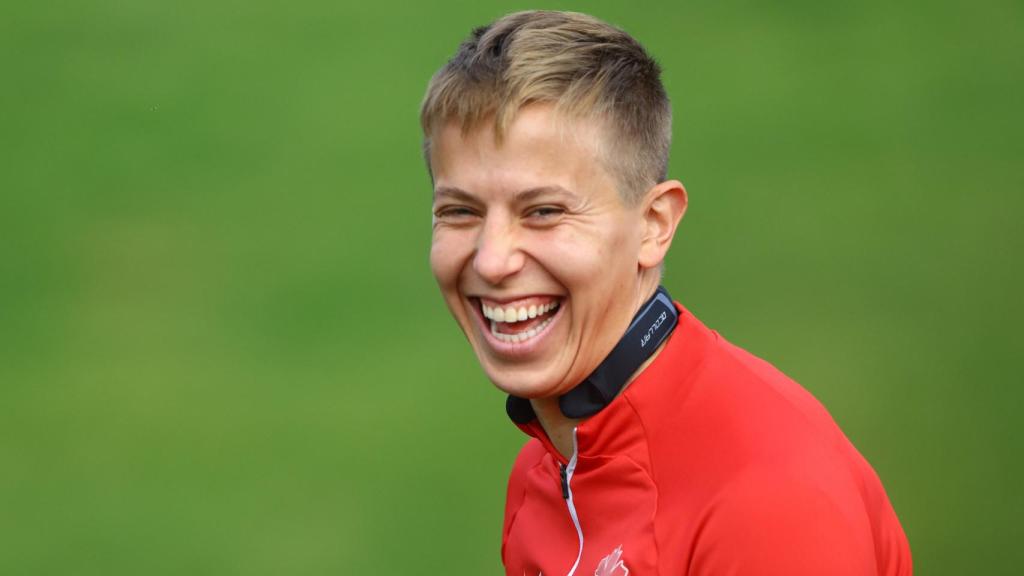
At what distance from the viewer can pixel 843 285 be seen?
5.41 m

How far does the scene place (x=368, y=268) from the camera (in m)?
5.61

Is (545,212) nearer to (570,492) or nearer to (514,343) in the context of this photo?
(514,343)

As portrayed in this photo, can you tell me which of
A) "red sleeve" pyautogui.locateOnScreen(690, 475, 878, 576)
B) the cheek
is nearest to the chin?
the cheek

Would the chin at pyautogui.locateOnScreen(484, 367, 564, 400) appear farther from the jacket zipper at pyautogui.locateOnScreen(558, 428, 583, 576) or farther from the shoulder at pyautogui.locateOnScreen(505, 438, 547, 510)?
the shoulder at pyautogui.locateOnScreen(505, 438, 547, 510)

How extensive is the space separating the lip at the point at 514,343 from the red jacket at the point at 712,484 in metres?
0.14

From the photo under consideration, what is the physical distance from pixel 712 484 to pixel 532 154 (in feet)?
1.74

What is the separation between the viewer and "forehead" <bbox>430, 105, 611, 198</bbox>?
2150mm

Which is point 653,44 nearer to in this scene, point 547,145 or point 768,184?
point 768,184

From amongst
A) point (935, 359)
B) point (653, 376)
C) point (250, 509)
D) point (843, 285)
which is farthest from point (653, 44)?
point (653, 376)

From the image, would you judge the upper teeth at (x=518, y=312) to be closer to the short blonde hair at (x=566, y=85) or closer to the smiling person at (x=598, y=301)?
the smiling person at (x=598, y=301)

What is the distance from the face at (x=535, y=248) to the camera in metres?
2.16

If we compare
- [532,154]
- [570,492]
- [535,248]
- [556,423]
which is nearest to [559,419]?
[556,423]

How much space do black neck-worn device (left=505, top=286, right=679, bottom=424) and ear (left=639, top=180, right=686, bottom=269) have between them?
78 millimetres

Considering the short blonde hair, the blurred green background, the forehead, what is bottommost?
the blurred green background
